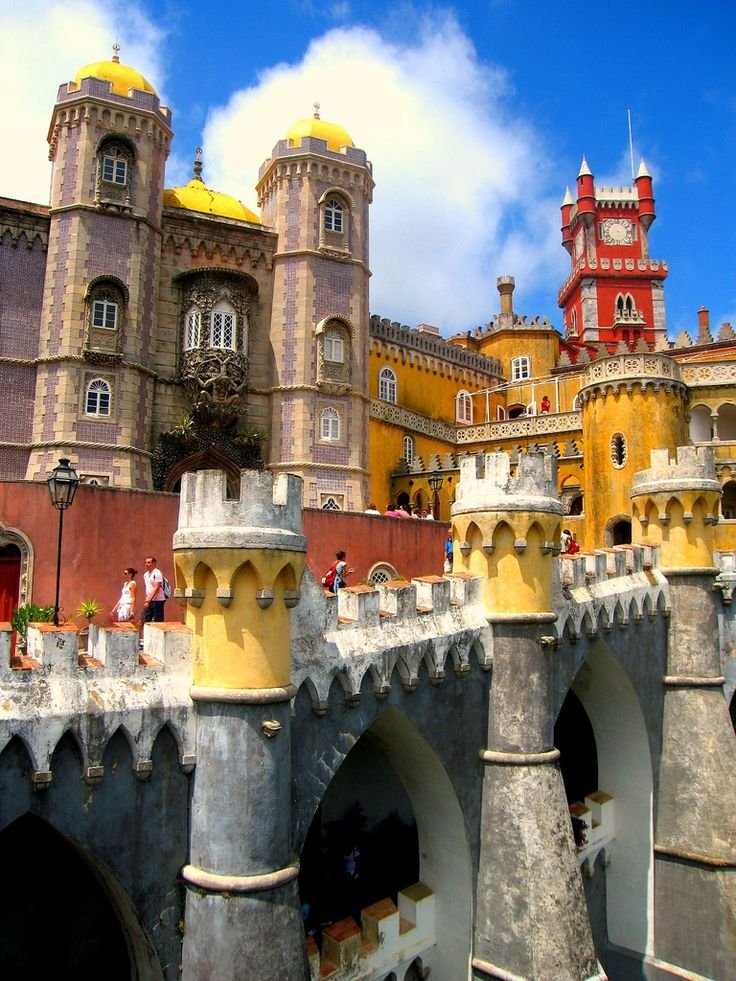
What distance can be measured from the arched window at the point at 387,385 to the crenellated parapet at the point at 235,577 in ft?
111

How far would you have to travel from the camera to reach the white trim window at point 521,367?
173 ft

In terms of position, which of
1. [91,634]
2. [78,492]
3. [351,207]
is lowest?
[91,634]

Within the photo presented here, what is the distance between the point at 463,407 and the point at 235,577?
135 ft

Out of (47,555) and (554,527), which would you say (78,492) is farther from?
(554,527)

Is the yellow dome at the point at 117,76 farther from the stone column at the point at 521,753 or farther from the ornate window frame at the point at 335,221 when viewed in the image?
the stone column at the point at 521,753

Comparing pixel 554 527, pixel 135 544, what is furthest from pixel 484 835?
pixel 135 544

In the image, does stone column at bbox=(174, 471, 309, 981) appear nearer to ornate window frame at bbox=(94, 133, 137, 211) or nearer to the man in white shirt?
the man in white shirt

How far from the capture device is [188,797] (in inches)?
341

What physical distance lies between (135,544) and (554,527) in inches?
333

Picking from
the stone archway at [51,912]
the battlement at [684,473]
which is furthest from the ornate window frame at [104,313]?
the stone archway at [51,912]

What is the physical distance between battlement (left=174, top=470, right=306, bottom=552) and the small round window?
2576 cm

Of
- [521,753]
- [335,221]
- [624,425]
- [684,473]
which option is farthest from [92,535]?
[624,425]

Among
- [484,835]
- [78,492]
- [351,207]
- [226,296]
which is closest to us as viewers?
[484,835]

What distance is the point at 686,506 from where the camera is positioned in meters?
18.5
